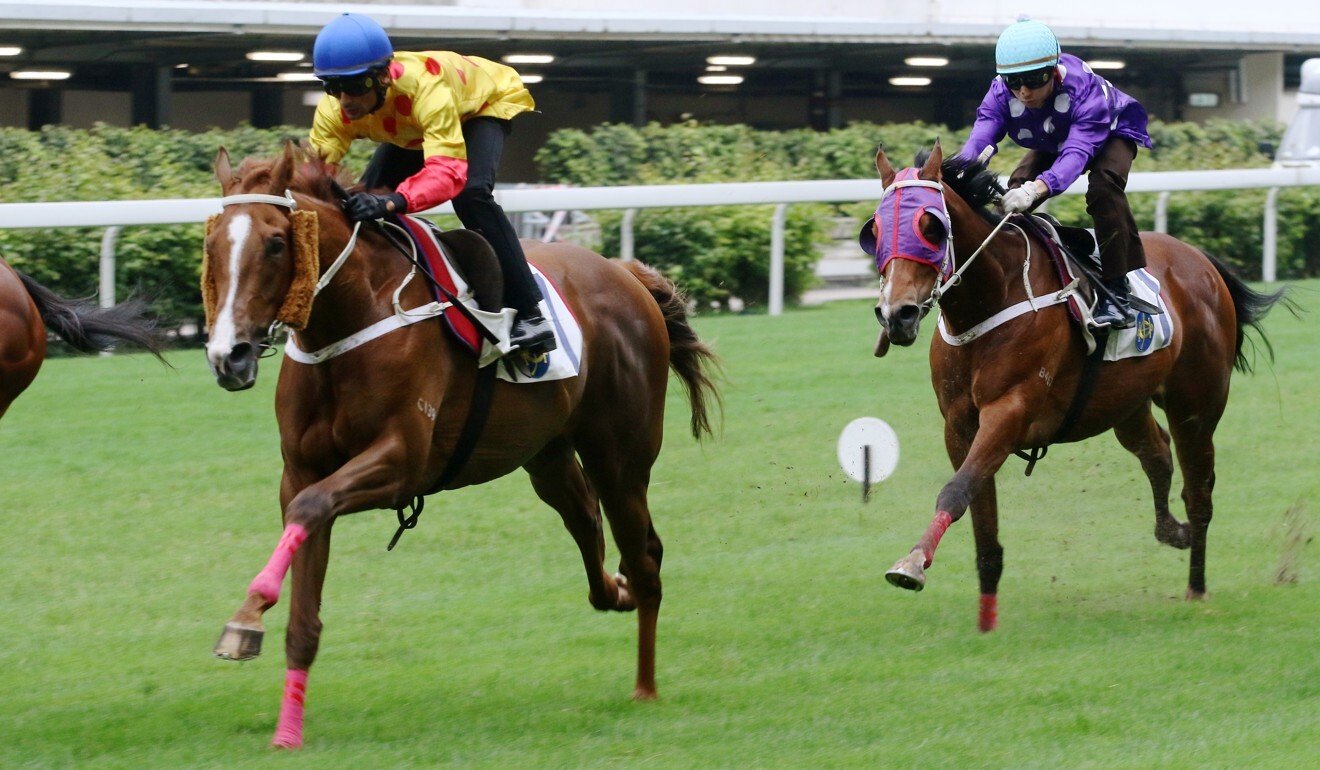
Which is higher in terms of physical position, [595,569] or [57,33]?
[57,33]

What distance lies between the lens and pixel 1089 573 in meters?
6.98

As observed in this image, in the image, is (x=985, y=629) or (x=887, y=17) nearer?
(x=985, y=629)

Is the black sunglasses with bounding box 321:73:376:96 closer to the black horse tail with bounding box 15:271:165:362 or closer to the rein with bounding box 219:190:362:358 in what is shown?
the rein with bounding box 219:190:362:358

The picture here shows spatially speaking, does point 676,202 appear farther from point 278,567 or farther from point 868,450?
point 278,567

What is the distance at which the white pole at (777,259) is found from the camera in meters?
12.6

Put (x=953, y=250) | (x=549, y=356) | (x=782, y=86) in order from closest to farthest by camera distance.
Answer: (x=549, y=356) < (x=953, y=250) < (x=782, y=86)

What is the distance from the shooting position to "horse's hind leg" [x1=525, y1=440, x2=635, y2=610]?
18.2 feet

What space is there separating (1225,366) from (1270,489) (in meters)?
1.82

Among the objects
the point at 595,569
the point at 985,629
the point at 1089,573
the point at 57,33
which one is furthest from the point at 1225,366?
the point at 57,33

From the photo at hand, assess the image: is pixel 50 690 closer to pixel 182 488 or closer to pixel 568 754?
pixel 568 754

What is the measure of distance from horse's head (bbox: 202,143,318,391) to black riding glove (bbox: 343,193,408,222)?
0.20 metres

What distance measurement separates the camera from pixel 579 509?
563 centimetres

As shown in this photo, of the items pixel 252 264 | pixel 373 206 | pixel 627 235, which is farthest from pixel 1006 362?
pixel 627 235

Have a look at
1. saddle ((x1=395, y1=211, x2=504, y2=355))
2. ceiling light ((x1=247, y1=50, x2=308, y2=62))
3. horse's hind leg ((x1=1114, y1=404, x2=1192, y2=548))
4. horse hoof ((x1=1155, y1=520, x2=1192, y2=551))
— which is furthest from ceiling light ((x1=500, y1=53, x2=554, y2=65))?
saddle ((x1=395, y1=211, x2=504, y2=355))
